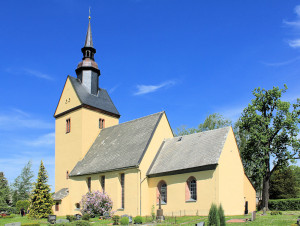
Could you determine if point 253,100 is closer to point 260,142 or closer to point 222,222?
point 260,142

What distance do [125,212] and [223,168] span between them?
10.1 meters

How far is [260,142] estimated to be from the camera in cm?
3747

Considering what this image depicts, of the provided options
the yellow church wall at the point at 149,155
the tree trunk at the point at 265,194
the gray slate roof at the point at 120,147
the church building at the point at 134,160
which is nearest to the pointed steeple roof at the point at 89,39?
the church building at the point at 134,160

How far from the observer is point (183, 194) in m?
26.9

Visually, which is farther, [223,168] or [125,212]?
[125,212]

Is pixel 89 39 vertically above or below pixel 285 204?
above

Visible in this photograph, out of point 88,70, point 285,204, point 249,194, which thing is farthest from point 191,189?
point 88,70

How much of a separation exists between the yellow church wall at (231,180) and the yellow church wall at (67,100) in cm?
1971

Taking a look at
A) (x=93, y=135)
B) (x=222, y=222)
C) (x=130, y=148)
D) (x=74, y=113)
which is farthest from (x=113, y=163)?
(x=222, y=222)

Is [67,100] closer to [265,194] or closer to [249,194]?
[249,194]

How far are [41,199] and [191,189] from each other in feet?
54.0

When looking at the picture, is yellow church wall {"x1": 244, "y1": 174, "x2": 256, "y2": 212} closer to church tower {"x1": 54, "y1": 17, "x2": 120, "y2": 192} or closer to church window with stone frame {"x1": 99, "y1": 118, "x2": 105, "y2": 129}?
church tower {"x1": 54, "y1": 17, "x2": 120, "y2": 192}

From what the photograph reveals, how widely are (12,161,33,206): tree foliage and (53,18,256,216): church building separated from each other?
25424 millimetres

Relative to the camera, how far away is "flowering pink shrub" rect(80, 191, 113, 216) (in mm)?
30125
